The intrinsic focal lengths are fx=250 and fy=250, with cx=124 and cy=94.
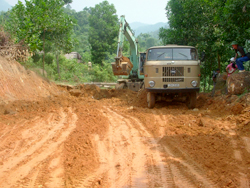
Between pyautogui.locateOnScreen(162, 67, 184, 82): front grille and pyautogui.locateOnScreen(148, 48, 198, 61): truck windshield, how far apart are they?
54 cm

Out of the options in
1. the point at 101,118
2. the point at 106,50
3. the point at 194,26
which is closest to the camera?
the point at 101,118

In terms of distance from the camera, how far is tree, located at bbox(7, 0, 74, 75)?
14031 mm

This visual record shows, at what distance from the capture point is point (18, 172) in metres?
4.14

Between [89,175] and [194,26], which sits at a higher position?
[194,26]

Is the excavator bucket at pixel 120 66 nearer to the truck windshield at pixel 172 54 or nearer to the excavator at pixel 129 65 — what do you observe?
the excavator at pixel 129 65

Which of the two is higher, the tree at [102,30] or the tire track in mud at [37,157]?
the tree at [102,30]

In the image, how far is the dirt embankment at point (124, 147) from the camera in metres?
3.89

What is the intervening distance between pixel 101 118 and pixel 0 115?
3.38 meters

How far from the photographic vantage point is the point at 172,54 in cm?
1002

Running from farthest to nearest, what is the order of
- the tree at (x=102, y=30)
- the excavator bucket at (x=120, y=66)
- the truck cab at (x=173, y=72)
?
the tree at (x=102, y=30), the excavator bucket at (x=120, y=66), the truck cab at (x=173, y=72)

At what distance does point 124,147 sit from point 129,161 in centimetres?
83

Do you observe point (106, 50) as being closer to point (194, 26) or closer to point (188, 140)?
point (194, 26)

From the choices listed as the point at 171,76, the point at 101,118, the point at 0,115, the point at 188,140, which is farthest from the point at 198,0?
the point at 0,115

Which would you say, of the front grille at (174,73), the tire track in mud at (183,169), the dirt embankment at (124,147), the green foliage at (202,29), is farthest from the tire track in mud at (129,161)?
the green foliage at (202,29)
